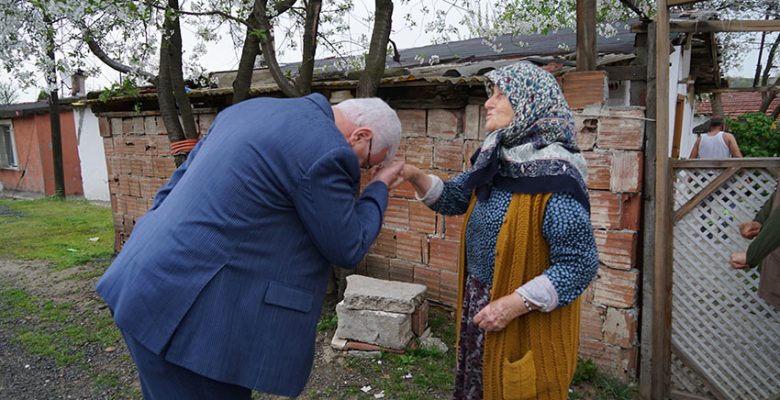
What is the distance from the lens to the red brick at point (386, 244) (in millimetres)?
4527

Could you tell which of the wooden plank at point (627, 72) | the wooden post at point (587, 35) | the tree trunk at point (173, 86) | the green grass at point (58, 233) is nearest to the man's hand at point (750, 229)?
the wooden plank at point (627, 72)

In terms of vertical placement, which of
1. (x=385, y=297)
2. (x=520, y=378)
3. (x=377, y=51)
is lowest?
(x=385, y=297)

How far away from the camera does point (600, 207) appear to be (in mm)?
3348

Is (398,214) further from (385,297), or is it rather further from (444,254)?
(385,297)

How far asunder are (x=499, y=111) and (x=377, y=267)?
9.62 ft

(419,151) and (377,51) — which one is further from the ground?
(377,51)

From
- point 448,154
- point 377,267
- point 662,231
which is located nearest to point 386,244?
point 377,267

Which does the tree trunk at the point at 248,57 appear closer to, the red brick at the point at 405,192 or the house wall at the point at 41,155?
the red brick at the point at 405,192

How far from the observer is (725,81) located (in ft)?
32.0

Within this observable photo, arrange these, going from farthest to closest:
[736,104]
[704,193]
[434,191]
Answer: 1. [736,104]
2. [704,193]
3. [434,191]

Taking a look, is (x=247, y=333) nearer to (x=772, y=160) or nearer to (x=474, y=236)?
(x=474, y=236)

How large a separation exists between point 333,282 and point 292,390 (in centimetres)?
300

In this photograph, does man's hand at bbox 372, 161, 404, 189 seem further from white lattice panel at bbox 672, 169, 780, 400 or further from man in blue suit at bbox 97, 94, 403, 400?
white lattice panel at bbox 672, 169, 780, 400

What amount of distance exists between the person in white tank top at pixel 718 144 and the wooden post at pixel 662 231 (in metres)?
4.69
